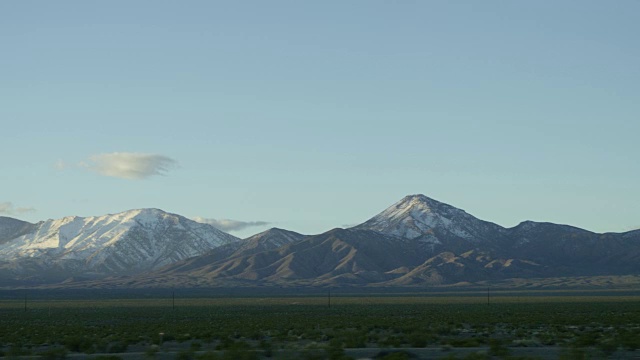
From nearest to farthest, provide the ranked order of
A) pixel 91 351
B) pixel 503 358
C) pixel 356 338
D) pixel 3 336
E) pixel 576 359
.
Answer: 1. pixel 576 359
2. pixel 503 358
3. pixel 91 351
4. pixel 356 338
5. pixel 3 336

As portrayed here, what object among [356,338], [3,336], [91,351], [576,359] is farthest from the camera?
[3,336]

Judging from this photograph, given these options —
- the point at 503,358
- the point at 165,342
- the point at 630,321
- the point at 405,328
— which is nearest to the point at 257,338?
the point at 165,342

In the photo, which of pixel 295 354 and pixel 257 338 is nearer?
pixel 295 354

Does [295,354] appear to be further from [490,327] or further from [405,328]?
[490,327]

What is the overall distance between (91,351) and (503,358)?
19765 millimetres

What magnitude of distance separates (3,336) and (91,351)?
19.1 metres

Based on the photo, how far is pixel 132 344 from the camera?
50.9 m

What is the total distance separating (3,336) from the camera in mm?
59750

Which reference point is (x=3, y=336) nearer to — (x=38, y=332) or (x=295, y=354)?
(x=38, y=332)

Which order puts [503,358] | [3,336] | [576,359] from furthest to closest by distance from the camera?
[3,336], [503,358], [576,359]

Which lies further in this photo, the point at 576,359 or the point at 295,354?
the point at 295,354

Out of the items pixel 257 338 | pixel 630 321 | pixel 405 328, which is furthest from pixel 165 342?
pixel 630 321

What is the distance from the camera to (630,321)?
2714 inches

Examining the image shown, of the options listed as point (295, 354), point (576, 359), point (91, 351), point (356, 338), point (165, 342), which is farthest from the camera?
point (165, 342)
